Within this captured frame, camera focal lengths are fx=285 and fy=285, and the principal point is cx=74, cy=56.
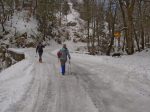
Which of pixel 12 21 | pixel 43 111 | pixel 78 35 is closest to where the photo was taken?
pixel 43 111

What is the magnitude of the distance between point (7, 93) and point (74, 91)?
9.25 feet

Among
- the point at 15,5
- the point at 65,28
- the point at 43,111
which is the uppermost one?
the point at 15,5

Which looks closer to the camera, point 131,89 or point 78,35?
point 131,89

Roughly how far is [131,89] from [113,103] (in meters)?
2.63

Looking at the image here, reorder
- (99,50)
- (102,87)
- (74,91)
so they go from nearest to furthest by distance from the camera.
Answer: (74,91) < (102,87) < (99,50)

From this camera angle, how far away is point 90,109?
30.9 feet

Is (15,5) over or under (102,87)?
over

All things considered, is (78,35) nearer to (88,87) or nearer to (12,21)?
(12,21)

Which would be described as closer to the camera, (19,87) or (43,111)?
(43,111)

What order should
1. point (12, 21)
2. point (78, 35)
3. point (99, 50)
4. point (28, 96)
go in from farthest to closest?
point (78, 35), point (12, 21), point (99, 50), point (28, 96)

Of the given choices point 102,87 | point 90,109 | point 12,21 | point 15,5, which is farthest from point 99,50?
point 90,109

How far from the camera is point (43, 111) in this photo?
9.23 m

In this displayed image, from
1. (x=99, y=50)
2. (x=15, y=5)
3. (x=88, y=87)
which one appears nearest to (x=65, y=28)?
(x=15, y=5)

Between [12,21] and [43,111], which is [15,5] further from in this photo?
[43,111]
